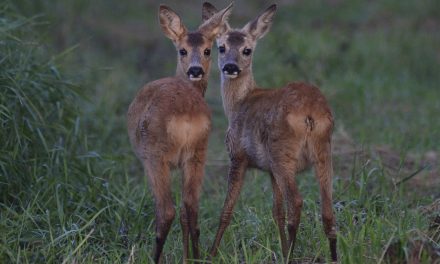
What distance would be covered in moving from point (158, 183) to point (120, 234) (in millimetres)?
928

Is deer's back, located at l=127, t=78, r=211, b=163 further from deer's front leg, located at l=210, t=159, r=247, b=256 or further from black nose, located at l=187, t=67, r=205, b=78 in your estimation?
black nose, located at l=187, t=67, r=205, b=78

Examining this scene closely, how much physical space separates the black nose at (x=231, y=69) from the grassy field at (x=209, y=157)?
3.56 ft

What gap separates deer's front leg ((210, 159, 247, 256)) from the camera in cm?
639

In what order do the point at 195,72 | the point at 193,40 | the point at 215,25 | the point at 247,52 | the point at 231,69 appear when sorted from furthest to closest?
the point at 215,25 < the point at 193,40 < the point at 247,52 < the point at 195,72 < the point at 231,69

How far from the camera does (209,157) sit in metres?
9.91

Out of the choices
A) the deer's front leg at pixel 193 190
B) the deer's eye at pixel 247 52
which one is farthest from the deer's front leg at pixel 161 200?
the deer's eye at pixel 247 52

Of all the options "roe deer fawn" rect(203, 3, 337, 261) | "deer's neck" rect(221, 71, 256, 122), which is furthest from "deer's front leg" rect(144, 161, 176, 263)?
"deer's neck" rect(221, 71, 256, 122)

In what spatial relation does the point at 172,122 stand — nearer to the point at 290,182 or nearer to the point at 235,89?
the point at 290,182

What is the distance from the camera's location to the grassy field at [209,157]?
20.5 ft

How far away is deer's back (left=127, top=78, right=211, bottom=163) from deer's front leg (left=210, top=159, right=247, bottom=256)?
473mm

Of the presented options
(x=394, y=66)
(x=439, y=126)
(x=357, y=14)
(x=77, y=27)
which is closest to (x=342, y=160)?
(x=439, y=126)

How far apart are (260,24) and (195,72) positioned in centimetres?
87

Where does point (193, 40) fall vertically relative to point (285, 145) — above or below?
above

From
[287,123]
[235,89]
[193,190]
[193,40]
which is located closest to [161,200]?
[193,190]
